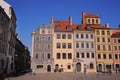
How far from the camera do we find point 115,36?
2461 inches

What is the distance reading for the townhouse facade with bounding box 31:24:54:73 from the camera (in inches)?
2242

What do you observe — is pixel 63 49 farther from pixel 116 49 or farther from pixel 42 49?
pixel 116 49

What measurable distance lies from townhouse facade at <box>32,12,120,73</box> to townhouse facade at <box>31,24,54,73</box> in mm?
721

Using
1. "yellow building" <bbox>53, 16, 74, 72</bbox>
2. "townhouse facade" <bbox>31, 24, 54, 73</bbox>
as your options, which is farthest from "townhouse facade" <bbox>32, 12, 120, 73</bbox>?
"townhouse facade" <bbox>31, 24, 54, 73</bbox>

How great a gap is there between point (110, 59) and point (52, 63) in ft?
65.4

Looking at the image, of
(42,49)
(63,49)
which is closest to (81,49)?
(63,49)

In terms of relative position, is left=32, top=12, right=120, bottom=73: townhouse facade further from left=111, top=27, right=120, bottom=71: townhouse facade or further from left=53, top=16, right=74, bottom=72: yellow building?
left=111, top=27, right=120, bottom=71: townhouse facade

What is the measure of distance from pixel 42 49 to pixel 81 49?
12.9 meters

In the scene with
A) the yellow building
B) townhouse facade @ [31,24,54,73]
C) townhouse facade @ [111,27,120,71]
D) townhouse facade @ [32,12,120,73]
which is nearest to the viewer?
townhouse facade @ [31,24,54,73]

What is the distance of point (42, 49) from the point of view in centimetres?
5781

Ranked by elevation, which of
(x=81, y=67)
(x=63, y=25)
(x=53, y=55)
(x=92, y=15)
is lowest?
(x=81, y=67)

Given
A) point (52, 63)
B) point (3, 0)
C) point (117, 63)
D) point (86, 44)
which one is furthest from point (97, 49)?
point (3, 0)

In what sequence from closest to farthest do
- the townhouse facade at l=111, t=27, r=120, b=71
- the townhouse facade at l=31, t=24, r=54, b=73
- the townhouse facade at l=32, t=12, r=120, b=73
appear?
the townhouse facade at l=31, t=24, r=54, b=73 → the townhouse facade at l=32, t=12, r=120, b=73 → the townhouse facade at l=111, t=27, r=120, b=71

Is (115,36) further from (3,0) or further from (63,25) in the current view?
(3,0)
